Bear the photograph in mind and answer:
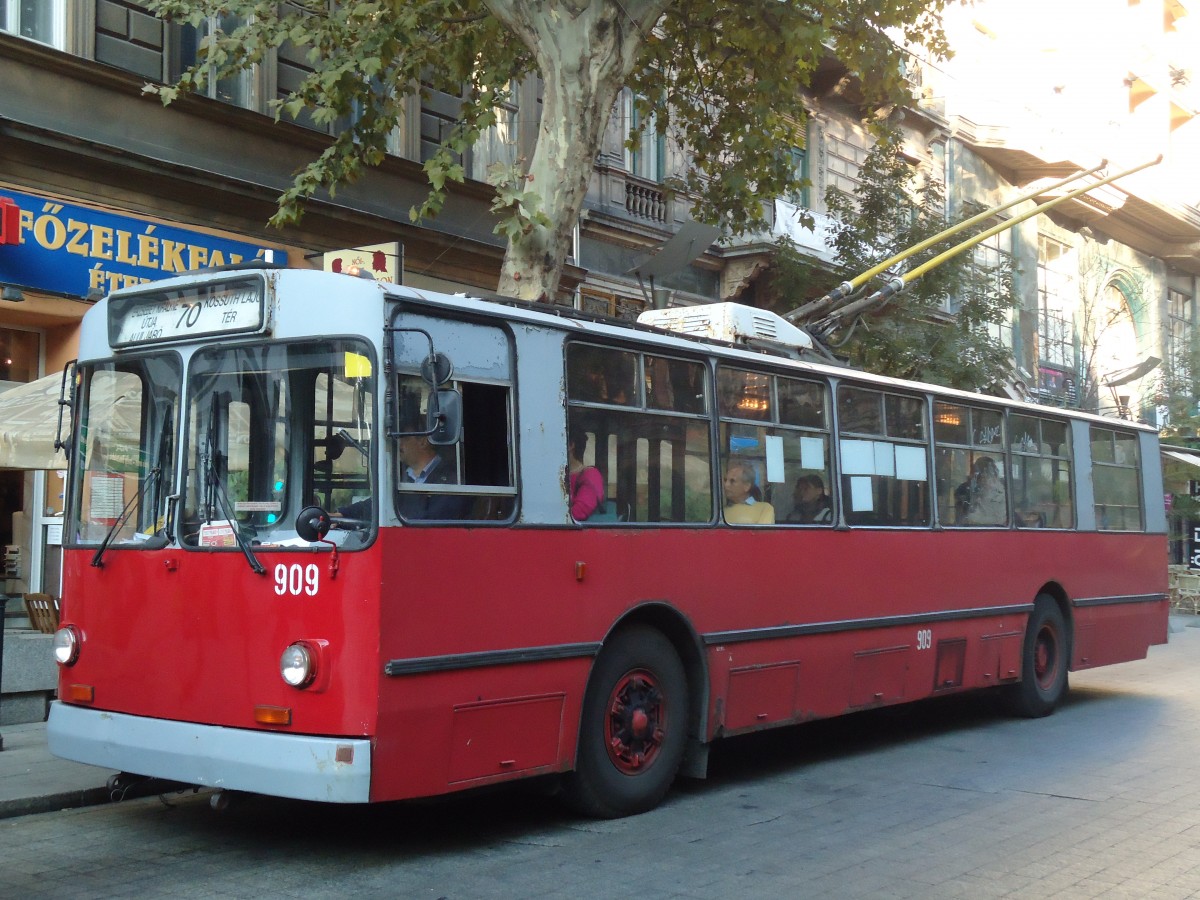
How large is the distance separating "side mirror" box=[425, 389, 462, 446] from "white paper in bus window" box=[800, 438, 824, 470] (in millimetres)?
3582

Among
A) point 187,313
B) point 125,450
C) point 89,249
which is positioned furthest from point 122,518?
point 89,249

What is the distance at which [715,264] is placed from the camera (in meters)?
24.1

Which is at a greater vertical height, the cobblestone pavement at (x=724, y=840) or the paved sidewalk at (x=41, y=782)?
the paved sidewalk at (x=41, y=782)

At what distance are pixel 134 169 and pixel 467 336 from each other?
9.01 metres

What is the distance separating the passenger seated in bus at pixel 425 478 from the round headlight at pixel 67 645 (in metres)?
2.10

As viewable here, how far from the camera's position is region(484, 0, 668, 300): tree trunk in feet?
41.5

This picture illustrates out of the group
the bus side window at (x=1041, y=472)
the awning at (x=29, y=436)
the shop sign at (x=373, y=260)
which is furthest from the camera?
the shop sign at (x=373, y=260)

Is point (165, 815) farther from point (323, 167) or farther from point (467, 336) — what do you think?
point (323, 167)

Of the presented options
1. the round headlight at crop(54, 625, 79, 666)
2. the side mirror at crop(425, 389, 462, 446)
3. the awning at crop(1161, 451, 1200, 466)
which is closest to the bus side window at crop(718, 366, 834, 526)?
the side mirror at crop(425, 389, 462, 446)

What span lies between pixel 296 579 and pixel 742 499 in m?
3.37

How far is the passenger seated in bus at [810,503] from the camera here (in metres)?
9.47

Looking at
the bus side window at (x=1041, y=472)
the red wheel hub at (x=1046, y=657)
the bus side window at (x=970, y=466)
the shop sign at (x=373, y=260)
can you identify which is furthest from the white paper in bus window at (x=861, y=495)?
the shop sign at (x=373, y=260)

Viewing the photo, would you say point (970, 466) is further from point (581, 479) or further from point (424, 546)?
point (424, 546)

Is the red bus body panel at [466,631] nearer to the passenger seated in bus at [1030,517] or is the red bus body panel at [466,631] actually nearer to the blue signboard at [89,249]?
the passenger seated in bus at [1030,517]
